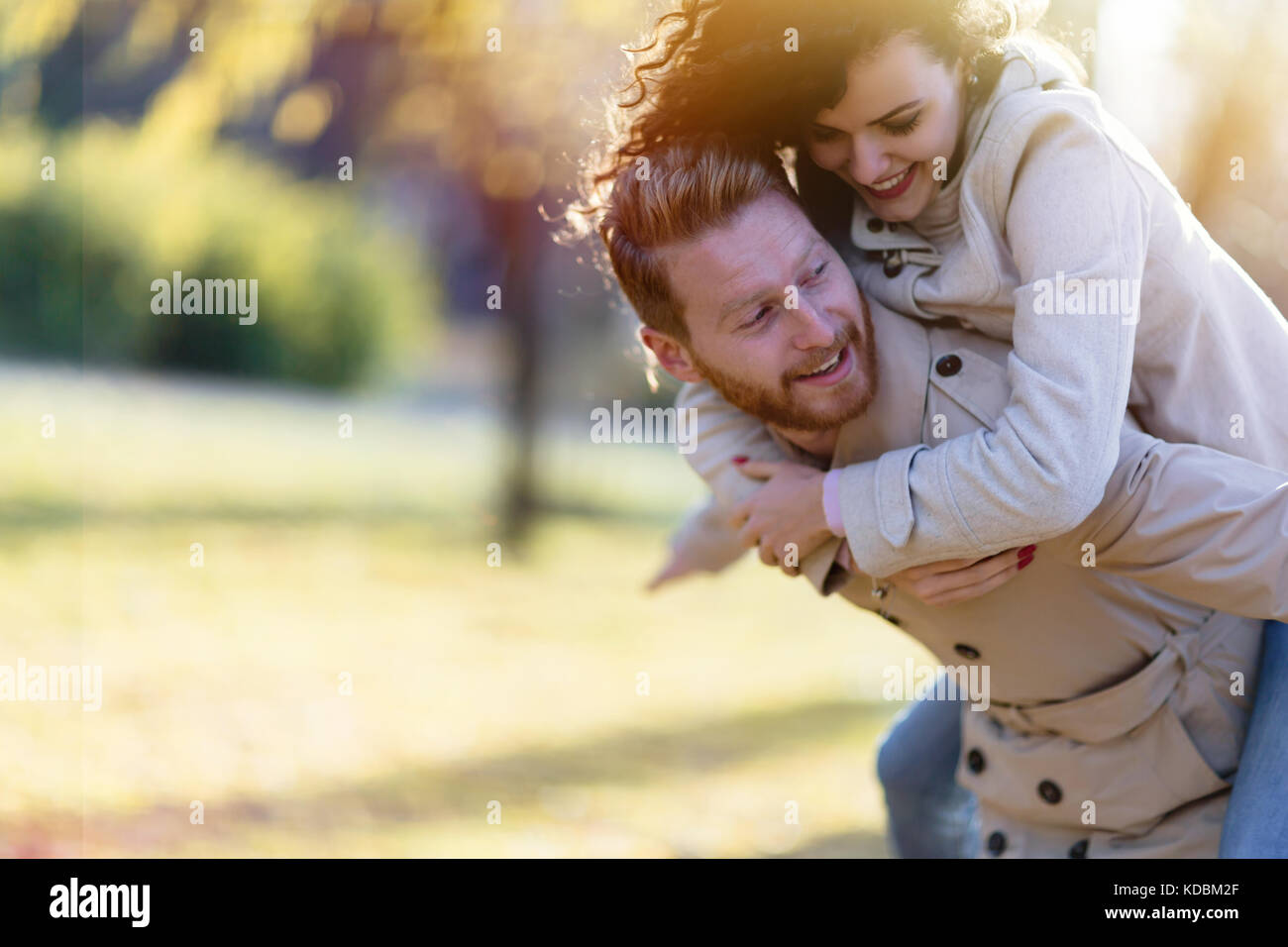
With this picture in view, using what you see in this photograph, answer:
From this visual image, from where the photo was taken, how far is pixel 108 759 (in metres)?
5.49

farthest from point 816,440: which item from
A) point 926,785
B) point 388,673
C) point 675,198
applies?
point 388,673

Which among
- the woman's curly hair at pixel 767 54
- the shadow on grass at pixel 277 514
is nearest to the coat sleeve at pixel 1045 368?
the woman's curly hair at pixel 767 54

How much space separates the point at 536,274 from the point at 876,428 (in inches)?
329

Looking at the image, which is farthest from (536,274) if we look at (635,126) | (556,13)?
(635,126)

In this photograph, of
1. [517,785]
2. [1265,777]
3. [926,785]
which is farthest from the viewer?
[517,785]

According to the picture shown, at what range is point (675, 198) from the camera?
2498mm

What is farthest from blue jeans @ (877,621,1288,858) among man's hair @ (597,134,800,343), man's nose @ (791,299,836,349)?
man's hair @ (597,134,800,343)

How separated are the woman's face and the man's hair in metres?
0.17

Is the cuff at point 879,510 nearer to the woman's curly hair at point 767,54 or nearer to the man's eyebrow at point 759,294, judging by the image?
the man's eyebrow at point 759,294

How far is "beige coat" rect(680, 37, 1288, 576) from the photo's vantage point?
2061 mm

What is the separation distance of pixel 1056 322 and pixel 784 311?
58cm

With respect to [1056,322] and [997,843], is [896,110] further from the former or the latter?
[997,843]

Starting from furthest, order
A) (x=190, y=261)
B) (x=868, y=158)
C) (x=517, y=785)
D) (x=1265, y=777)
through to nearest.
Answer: (x=190, y=261), (x=517, y=785), (x=868, y=158), (x=1265, y=777)
